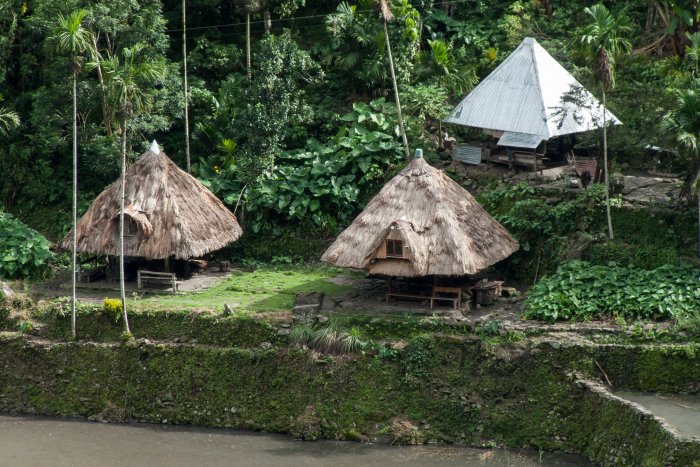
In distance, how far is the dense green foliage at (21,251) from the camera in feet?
104

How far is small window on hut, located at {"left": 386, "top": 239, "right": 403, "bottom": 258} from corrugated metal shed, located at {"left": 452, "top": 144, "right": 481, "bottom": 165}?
5633 mm

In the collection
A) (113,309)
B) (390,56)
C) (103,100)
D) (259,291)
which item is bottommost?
(113,309)

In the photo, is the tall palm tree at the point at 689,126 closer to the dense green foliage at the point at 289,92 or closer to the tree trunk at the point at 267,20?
the dense green foliage at the point at 289,92

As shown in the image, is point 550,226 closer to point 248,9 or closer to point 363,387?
point 363,387

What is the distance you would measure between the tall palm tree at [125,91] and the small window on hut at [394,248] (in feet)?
19.4

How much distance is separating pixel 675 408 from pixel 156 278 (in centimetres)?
1226

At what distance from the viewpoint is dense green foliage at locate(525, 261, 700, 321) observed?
2777 cm

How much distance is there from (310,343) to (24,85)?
12547 mm

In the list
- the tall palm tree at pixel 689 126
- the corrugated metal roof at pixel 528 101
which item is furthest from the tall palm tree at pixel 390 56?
the tall palm tree at pixel 689 126

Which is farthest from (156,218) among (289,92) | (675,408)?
(675,408)

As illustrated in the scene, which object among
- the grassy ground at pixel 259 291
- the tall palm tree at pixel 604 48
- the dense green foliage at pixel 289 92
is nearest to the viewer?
the tall palm tree at pixel 604 48

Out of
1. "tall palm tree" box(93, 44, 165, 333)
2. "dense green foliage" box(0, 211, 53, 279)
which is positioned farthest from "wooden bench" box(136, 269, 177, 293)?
"dense green foliage" box(0, 211, 53, 279)

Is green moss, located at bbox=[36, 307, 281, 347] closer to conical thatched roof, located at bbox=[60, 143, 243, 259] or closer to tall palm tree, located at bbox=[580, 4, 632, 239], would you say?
conical thatched roof, located at bbox=[60, 143, 243, 259]

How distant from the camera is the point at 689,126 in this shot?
28.5 meters
